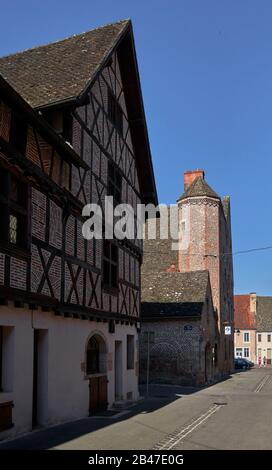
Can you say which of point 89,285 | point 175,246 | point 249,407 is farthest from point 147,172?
point 175,246

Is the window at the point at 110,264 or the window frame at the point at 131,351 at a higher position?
the window at the point at 110,264

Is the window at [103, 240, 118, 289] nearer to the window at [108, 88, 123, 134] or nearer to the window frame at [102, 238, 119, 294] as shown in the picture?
the window frame at [102, 238, 119, 294]

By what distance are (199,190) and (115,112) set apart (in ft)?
80.9

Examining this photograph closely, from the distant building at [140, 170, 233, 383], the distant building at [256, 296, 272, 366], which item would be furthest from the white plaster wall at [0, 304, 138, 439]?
the distant building at [256, 296, 272, 366]

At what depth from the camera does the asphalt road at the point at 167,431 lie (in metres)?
10.8

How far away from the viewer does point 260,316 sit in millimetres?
79938

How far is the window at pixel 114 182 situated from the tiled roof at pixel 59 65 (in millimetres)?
3616

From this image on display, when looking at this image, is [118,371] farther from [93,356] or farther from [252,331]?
[252,331]

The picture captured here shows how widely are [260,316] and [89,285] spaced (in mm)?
66366

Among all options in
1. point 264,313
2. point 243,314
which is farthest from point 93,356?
point 264,313

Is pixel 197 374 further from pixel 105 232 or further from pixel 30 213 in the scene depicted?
pixel 30 213

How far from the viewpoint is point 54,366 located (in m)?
14.1

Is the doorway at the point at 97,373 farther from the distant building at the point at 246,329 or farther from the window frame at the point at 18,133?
the distant building at the point at 246,329

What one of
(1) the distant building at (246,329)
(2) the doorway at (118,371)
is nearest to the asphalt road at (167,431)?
(2) the doorway at (118,371)
